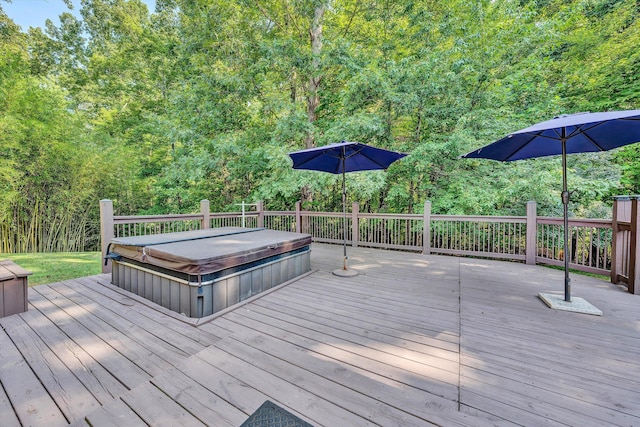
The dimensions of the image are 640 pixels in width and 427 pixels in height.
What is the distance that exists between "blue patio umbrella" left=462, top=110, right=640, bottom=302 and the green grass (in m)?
6.46

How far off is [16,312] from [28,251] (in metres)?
5.78

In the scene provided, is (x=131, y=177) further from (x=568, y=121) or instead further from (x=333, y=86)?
(x=568, y=121)

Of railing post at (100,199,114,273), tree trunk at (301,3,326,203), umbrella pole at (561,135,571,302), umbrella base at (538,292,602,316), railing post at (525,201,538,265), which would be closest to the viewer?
umbrella base at (538,292,602,316)

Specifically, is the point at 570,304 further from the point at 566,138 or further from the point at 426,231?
the point at 426,231

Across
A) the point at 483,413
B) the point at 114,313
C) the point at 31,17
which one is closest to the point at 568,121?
the point at 483,413

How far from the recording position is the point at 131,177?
9.13m

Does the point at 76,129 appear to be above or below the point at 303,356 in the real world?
above

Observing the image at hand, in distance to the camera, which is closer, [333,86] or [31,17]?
[333,86]

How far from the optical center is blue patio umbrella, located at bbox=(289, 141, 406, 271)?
4188 millimetres

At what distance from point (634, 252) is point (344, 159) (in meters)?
3.85

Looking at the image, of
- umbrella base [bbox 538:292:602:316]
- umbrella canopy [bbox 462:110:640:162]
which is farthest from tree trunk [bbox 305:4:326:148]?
umbrella base [bbox 538:292:602:316]

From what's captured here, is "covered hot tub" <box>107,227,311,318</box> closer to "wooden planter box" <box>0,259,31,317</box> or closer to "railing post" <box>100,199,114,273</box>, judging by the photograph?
"railing post" <box>100,199,114,273</box>

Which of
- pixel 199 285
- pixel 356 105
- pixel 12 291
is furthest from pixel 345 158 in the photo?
pixel 12 291

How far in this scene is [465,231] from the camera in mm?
5594
